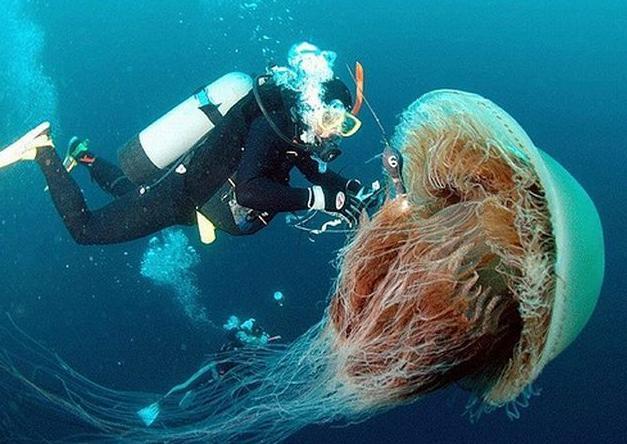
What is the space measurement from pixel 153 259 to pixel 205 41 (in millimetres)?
20298

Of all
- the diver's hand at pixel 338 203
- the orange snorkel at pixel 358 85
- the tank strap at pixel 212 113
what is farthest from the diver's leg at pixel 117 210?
the orange snorkel at pixel 358 85

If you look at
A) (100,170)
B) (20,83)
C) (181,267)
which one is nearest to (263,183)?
(100,170)

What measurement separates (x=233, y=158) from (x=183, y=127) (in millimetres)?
1011

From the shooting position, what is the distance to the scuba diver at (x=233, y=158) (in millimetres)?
4934

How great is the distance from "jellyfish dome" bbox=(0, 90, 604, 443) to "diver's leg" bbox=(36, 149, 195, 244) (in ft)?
8.66

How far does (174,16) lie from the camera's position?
131ft

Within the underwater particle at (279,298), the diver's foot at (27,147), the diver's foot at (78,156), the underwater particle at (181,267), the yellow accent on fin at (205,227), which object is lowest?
the yellow accent on fin at (205,227)

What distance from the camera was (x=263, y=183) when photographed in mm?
4922

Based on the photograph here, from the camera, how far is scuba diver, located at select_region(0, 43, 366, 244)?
16.2 ft

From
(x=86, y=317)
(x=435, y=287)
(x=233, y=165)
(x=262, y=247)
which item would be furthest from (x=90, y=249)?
(x=435, y=287)

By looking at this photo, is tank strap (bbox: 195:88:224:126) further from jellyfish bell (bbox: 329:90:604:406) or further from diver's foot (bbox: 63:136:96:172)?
jellyfish bell (bbox: 329:90:604:406)

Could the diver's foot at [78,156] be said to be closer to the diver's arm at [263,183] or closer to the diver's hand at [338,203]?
the diver's arm at [263,183]

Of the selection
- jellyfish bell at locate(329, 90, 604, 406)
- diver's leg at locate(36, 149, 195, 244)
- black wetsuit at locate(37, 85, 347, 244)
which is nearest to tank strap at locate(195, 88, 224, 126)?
black wetsuit at locate(37, 85, 347, 244)

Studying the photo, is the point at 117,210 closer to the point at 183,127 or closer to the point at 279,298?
the point at 183,127
